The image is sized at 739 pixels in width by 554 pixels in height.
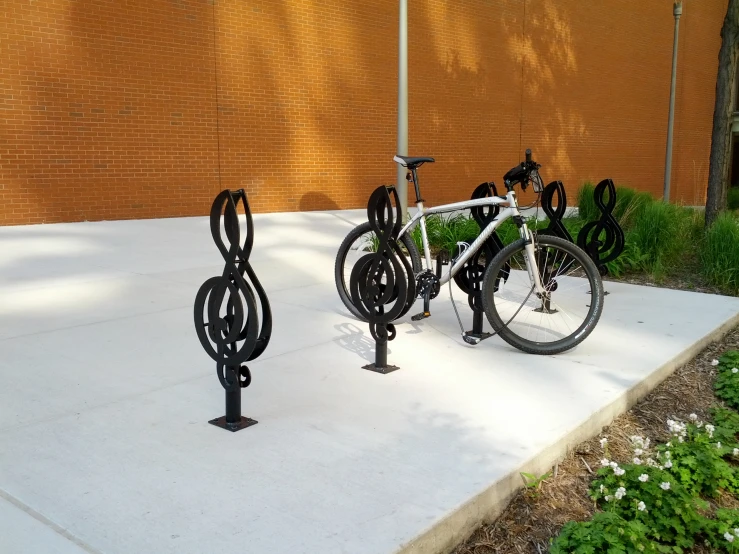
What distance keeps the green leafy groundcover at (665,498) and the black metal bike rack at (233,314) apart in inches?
59.4

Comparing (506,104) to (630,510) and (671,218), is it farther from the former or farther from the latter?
(630,510)

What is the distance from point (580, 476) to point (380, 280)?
1.55 m

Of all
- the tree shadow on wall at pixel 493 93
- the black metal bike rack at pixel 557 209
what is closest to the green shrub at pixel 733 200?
the tree shadow on wall at pixel 493 93

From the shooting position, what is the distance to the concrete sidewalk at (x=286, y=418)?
254cm

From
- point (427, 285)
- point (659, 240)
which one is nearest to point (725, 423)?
point (427, 285)

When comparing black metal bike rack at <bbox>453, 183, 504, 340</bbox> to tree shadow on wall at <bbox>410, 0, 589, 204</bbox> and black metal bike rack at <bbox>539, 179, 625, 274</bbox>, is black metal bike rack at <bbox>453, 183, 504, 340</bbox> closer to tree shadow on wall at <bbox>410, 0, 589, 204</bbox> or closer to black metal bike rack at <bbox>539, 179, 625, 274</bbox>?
black metal bike rack at <bbox>539, 179, 625, 274</bbox>

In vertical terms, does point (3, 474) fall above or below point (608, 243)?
below

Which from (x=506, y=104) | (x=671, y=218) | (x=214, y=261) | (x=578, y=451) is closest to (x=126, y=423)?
(x=578, y=451)

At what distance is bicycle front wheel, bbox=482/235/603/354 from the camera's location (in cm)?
452

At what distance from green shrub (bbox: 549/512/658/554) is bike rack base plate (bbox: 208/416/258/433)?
4.93ft

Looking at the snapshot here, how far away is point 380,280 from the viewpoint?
13.6 ft

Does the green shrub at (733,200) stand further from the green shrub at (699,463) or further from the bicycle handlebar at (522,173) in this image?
the green shrub at (699,463)

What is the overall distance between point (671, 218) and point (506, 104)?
9.92 meters

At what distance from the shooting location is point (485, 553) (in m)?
2.61
